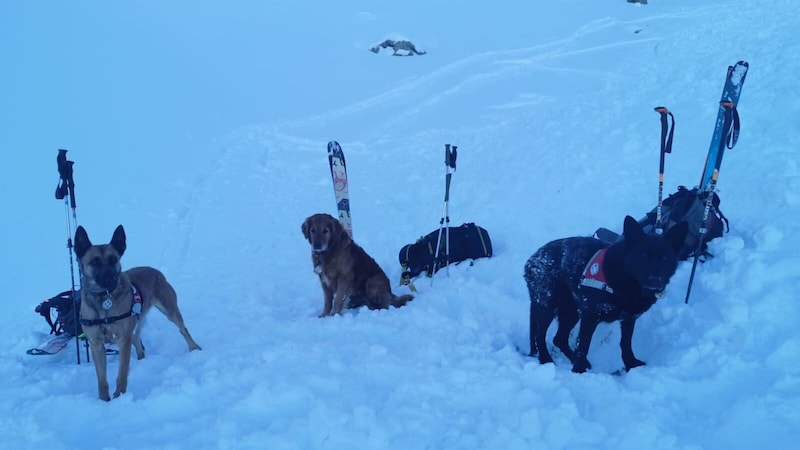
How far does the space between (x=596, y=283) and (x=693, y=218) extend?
5.70 feet

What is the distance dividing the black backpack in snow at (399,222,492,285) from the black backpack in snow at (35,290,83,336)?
3689 mm

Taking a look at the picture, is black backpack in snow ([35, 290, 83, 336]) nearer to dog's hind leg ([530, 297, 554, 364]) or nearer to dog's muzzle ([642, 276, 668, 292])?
dog's hind leg ([530, 297, 554, 364])

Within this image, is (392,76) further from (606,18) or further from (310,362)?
(310,362)

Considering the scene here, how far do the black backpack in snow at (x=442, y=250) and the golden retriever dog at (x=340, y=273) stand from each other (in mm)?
646

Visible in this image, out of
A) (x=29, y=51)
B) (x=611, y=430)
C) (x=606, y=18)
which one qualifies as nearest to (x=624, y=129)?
(x=611, y=430)

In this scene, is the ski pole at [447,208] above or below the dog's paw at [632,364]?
above

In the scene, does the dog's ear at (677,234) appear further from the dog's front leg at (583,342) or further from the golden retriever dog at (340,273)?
the golden retriever dog at (340,273)

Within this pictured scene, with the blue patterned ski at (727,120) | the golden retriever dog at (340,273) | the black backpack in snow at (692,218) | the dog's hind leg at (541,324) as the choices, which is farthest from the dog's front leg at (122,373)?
the blue patterned ski at (727,120)

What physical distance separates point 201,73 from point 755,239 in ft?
53.5

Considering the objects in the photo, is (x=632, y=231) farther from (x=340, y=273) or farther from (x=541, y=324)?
(x=340, y=273)

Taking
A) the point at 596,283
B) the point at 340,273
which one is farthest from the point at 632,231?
the point at 340,273

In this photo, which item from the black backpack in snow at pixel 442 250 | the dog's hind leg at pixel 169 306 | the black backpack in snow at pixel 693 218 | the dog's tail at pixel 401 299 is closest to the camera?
the black backpack in snow at pixel 693 218

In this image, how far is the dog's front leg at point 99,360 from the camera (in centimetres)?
419

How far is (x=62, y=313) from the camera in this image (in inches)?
212
